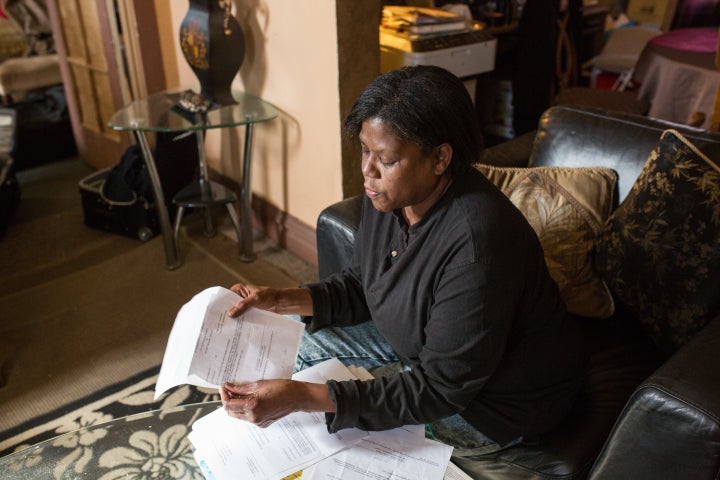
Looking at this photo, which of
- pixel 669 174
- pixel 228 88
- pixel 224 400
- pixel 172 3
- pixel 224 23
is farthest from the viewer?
pixel 172 3

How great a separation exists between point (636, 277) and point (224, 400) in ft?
3.06

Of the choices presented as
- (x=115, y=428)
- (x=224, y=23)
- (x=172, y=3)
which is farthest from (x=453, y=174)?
(x=172, y=3)

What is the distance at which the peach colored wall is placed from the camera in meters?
2.04

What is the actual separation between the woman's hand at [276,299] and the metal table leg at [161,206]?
1.12 metres

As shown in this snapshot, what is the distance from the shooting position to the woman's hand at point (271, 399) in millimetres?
979

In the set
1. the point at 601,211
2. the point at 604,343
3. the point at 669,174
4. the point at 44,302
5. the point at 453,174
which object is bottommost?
the point at 44,302

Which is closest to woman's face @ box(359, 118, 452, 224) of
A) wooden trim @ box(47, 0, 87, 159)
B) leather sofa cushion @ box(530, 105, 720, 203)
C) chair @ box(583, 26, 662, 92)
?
leather sofa cushion @ box(530, 105, 720, 203)

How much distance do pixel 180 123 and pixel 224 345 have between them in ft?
4.28

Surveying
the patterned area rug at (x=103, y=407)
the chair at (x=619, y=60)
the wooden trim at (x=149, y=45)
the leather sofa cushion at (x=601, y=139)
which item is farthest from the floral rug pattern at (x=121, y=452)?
the chair at (x=619, y=60)

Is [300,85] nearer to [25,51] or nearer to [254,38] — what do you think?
[254,38]

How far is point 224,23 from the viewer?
2.15 m

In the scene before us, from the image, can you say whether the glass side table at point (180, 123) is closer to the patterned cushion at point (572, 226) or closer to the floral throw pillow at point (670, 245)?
the patterned cushion at point (572, 226)

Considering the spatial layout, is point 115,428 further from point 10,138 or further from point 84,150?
point 84,150

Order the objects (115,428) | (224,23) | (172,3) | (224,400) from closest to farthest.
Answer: (224,400) < (115,428) < (224,23) < (172,3)
